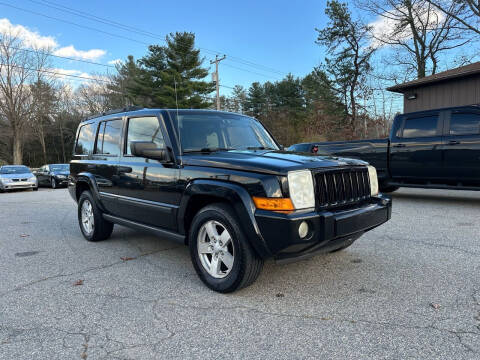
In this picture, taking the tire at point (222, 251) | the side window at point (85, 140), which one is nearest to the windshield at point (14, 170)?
the side window at point (85, 140)

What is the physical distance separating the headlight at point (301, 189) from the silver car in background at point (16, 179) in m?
17.1

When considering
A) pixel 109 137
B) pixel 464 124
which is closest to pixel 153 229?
pixel 109 137

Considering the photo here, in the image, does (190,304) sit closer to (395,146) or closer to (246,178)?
(246,178)

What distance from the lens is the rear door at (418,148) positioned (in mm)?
7551

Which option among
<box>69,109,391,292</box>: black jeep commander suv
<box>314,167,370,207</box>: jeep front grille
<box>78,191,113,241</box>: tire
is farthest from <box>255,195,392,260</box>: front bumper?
<box>78,191,113,241</box>: tire

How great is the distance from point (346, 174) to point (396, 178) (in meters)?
5.58

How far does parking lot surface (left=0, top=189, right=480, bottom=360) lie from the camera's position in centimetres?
238

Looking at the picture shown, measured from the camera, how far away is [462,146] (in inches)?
281

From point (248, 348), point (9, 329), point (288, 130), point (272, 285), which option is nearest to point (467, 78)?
point (272, 285)

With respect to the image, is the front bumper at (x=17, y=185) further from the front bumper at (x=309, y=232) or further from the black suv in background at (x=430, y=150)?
the front bumper at (x=309, y=232)

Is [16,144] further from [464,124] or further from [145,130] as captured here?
[464,124]

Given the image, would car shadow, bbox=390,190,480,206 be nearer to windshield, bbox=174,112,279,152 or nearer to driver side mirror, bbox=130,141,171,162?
windshield, bbox=174,112,279,152

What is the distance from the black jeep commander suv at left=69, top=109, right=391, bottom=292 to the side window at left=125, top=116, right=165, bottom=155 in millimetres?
12

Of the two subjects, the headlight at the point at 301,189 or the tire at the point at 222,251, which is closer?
the headlight at the point at 301,189
